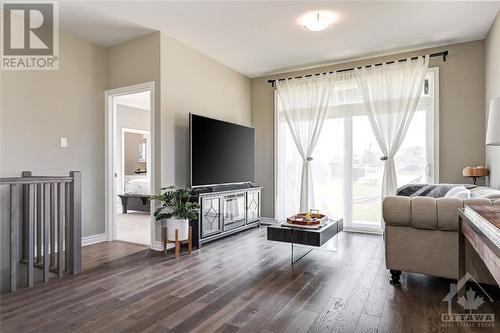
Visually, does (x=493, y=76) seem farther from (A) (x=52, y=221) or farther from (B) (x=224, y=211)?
(A) (x=52, y=221)

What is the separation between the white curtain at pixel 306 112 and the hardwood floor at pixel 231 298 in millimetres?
1833

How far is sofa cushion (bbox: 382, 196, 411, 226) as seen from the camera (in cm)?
239

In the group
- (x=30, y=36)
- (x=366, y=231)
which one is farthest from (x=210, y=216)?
(x=30, y=36)

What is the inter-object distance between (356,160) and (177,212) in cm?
297

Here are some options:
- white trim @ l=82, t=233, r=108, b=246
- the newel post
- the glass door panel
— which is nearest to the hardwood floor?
the newel post

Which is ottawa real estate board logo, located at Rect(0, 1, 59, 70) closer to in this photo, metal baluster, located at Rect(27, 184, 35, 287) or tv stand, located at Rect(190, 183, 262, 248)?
metal baluster, located at Rect(27, 184, 35, 287)

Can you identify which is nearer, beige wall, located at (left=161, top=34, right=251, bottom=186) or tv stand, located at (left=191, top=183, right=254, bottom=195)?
beige wall, located at (left=161, top=34, right=251, bottom=186)

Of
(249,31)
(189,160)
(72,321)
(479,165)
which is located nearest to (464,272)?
(479,165)

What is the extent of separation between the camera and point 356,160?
4.84 metres

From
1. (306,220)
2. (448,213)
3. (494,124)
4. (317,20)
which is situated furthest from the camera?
(317,20)

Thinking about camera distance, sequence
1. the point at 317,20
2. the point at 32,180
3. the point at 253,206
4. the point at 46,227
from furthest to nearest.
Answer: the point at 253,206 < the point at 317,20 < the point at 46,227 < the point at 32,180

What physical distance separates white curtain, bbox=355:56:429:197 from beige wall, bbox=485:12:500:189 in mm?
703

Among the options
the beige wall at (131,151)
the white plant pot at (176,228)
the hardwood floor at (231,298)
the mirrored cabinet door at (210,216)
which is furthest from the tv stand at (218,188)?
the beige wall at (131,151)

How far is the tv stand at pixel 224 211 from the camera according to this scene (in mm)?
3863
